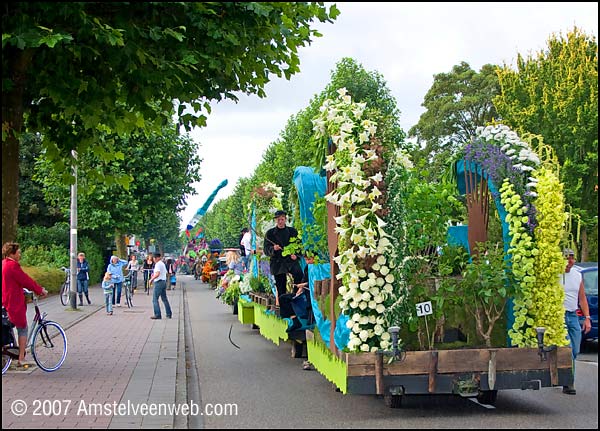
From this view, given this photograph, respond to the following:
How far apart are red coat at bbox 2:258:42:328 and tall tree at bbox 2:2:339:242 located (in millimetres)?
699

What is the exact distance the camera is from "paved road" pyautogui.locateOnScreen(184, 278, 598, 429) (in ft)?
25.7

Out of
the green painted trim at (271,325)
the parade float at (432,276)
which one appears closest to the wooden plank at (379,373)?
the parade float at (432,276)

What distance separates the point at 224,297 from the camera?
21.9 m

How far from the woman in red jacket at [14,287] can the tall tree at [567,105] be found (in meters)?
24.0

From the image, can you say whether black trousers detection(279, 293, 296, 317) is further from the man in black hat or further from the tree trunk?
the tree trunk

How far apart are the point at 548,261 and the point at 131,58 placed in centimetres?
512

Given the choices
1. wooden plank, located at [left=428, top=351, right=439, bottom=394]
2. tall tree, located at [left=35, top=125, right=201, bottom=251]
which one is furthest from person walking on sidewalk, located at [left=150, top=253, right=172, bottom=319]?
tall tree, located at [left=35, top=125, right=201, bottom=251]

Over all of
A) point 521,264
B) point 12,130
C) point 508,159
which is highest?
point 12,130

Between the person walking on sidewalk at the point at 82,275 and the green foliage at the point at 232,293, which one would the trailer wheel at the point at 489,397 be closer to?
the green foliage at the point at 232,293

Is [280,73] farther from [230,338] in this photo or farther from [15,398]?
[230,338]

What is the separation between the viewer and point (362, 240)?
7.79 meters

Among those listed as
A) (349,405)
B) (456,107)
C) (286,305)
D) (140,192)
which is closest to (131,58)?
(349,405)

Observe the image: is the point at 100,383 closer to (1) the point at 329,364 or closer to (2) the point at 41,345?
(2) the point at 41,345

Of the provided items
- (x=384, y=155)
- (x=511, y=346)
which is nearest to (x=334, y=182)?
(x=384, y=155)
